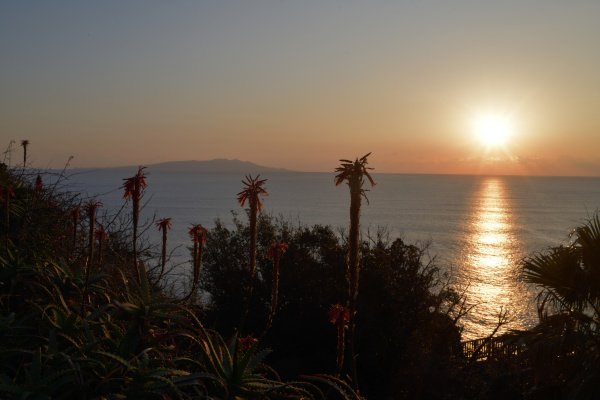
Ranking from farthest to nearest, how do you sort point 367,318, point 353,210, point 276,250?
point 367,318, point 276,250, point 353,210

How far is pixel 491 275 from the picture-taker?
6072 centimetres

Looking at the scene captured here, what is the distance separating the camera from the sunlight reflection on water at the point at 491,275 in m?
44.6

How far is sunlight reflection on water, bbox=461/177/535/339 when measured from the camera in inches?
1756

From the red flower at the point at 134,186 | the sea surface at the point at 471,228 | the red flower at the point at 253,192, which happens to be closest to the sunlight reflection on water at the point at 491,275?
the sea surface at the point at 471,228

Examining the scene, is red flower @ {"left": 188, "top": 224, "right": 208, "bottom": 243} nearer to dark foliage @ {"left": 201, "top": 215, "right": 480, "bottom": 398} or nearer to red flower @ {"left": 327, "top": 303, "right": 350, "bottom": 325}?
red flower @ {"left": 327, "top": 303, "right": 350, "bottom": 325}

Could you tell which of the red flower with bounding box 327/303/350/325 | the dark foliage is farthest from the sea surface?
the red flower with bounding box 327/303/350/325

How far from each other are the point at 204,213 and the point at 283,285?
88168mm

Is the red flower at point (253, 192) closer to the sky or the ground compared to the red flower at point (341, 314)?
closer to the sky

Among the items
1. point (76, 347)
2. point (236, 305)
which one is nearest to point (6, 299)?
point (76, 347)

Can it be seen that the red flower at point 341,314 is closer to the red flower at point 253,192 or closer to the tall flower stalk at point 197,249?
the red flower at point 253,192

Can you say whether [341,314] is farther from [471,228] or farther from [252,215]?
[471,228]

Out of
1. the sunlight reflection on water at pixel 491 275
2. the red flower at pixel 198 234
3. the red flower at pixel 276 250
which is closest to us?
the red flower at pixel 276 250

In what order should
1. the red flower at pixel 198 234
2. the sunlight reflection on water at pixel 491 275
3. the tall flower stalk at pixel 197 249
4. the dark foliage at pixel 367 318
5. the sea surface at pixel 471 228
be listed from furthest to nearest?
the sea surface at pixel 471 228, the sunlight reflection on water at pixel 491 275, the dark foliage at pixel 367 318, the red flower at pixel 198 234, the tall flower stalk at pixel 197 249

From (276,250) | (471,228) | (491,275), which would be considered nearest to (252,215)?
(276,250)
